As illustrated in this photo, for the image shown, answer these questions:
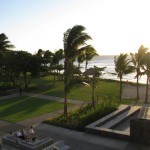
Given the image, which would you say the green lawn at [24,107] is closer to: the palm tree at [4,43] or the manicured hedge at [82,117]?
the manicured hedge at [82,117]

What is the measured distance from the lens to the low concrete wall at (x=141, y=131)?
53.2ft

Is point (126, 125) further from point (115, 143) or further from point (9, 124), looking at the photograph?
point (9, 124)

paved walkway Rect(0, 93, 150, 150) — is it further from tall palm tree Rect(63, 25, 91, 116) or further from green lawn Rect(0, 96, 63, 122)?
tall palm tree Rect(63, 25, 91, 116)

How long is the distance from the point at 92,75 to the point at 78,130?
6847 millimetres

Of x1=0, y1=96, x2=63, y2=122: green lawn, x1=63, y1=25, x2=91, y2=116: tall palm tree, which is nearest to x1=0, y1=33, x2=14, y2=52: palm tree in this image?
x1=0, y1=96, x2=63, y2=122: green lawn

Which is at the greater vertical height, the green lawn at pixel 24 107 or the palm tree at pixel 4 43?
the palm tree at pixel 4 43

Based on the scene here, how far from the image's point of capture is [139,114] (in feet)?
76.2

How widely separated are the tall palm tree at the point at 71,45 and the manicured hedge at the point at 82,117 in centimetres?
131

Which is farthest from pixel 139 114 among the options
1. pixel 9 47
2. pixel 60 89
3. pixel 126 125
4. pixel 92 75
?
pixel 9 47

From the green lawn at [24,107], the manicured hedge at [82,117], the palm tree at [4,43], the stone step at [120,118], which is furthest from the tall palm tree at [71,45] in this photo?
the palm tree at [4,43]

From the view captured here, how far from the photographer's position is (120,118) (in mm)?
21109

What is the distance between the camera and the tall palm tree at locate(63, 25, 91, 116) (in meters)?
22.4

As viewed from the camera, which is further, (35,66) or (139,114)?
(35,66)

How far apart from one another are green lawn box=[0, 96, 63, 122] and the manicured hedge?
3518 millimetres
